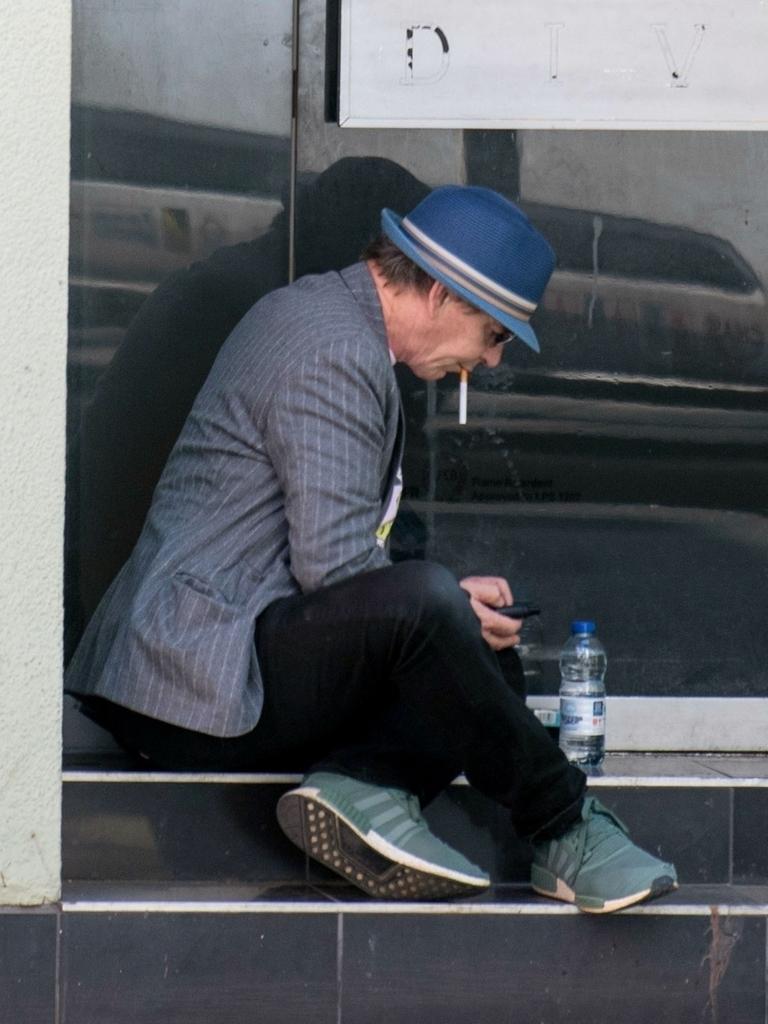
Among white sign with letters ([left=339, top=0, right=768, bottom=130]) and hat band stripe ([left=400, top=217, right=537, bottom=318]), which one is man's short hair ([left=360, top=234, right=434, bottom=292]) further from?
white sign with letters ([left=339, top=0, right=768, bottom=130])

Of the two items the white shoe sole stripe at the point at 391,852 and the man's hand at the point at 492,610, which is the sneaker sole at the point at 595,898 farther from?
the man's hand at the point at 492,610

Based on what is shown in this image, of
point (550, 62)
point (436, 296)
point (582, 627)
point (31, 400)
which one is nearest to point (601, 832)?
point (582, 627)

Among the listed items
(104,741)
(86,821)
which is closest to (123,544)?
(104,741)

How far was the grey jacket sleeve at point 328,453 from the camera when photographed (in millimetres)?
3234

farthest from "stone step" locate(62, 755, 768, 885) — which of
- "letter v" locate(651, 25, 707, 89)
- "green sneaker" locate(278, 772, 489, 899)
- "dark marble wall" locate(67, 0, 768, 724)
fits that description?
"letter v" locate(651, 25, 707, 89)

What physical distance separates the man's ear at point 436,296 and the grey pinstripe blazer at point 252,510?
11 centimetres

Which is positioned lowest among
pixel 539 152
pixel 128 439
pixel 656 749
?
pixel 656 749

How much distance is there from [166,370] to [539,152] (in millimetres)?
1058

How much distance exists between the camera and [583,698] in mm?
3887

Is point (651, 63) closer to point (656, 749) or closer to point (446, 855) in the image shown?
point (656, 749)

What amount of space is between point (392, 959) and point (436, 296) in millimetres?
1279

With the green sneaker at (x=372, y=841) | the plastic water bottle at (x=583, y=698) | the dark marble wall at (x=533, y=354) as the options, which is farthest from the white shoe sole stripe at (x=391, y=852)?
the dark marble wall at (x=533, y=354)

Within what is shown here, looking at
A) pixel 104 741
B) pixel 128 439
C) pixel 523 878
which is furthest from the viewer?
pixel 128 439

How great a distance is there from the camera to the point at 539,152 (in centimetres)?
430
